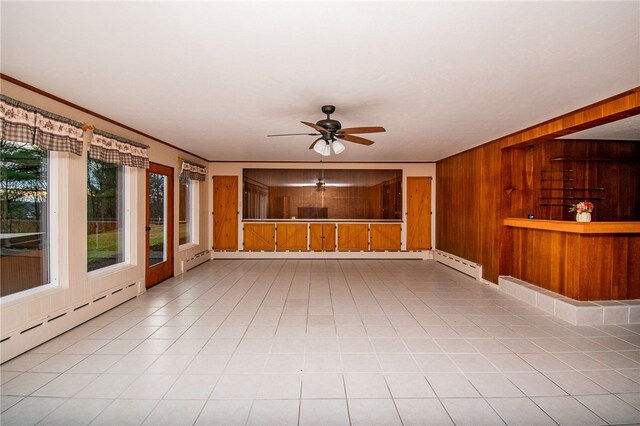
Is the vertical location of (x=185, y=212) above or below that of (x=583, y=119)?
below

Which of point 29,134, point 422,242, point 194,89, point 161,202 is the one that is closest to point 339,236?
point 422,242

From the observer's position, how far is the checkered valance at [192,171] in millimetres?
6350

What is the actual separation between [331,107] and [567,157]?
440 cm

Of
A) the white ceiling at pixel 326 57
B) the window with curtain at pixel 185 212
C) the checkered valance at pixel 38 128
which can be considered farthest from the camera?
the window with curtain at pixel 185 212

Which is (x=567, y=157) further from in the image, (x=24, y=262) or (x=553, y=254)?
(x=24, y=262)

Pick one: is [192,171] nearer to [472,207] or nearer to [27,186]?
[27,186]

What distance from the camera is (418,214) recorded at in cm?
816

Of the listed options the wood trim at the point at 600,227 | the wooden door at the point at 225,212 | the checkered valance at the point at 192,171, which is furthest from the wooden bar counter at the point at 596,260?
the wooden door at the point at 225,212

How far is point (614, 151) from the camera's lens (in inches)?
216

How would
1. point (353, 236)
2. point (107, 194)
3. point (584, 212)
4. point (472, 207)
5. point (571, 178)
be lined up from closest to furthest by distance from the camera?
point (584, 212) < point (107, 194) < point (571, 178) < point (472, 207) < point (353, 236)

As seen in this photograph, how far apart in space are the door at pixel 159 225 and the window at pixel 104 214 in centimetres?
55

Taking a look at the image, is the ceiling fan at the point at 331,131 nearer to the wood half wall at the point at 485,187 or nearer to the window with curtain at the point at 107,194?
the wood half wall at the point at 485,187

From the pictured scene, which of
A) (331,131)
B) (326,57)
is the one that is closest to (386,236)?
(331,131)

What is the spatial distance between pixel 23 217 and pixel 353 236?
20.8 feet
